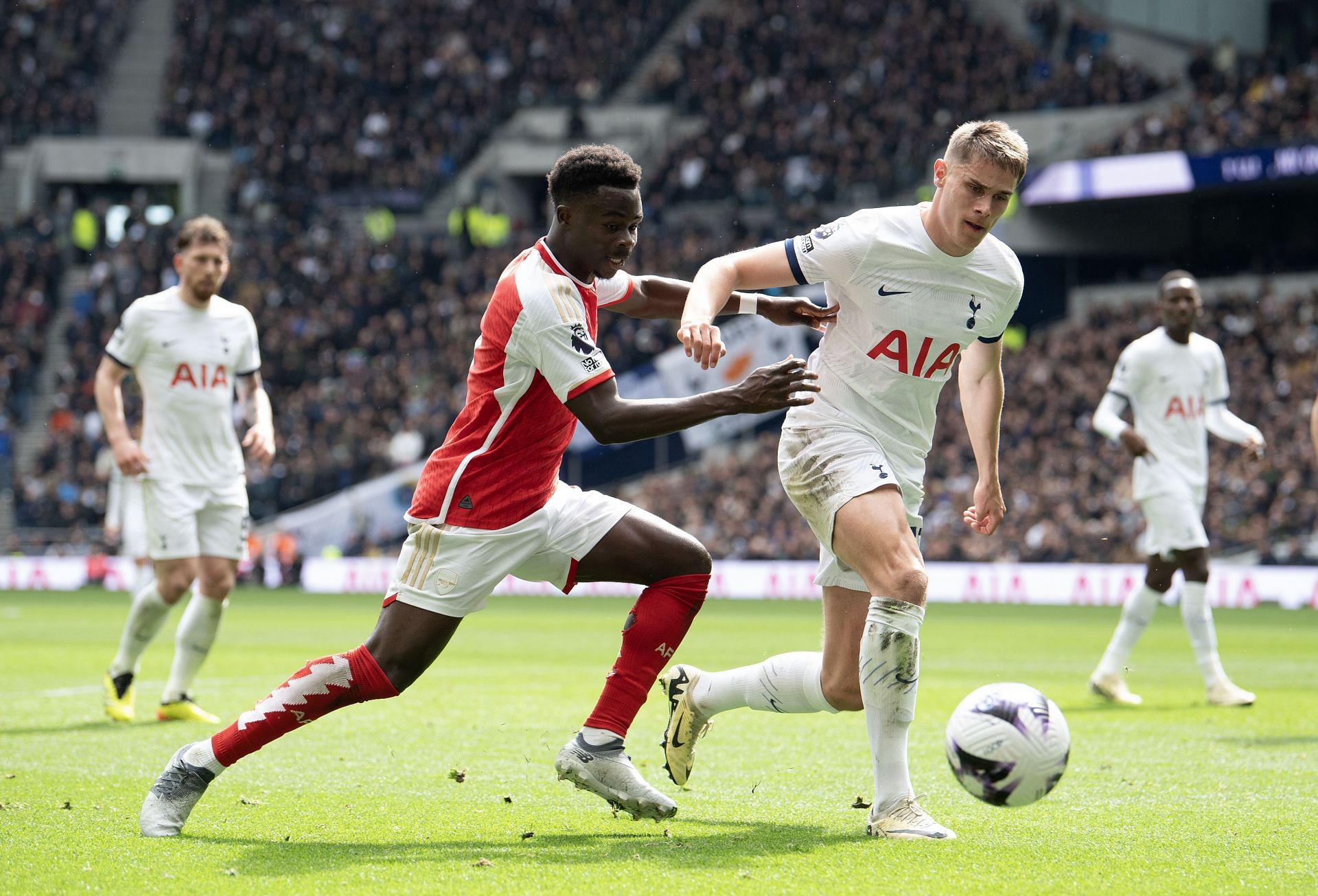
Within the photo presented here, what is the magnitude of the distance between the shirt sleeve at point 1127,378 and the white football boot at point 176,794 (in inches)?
288

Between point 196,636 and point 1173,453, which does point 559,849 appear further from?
point 1173,453

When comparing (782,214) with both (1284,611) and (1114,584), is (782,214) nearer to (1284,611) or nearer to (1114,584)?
(1114,584)

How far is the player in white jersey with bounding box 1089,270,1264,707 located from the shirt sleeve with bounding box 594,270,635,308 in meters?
5.23

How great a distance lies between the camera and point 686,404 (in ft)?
16.1

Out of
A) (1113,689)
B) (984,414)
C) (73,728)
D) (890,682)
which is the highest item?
(984,414)

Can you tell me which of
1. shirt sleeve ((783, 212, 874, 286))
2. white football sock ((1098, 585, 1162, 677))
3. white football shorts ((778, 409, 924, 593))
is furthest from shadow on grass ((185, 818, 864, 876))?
white football sock ((1098, 585, 1162, 677))

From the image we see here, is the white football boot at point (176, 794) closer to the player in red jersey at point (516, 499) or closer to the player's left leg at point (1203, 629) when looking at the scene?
the player in red jersey at point (516, 499)

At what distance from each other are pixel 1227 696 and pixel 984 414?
200 inches

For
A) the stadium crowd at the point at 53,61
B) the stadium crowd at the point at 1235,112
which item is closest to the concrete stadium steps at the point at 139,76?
the stadium crowd at the point at 53,61

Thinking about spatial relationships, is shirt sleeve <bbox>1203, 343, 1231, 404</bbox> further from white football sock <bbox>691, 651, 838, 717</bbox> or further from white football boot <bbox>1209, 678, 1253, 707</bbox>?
white football sock <bbox>691, 651, 838, 717</bbox>

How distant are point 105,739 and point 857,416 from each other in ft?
14.9

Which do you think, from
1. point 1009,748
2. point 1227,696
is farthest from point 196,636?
point 1227,696

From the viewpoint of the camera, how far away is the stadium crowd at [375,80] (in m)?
39.2

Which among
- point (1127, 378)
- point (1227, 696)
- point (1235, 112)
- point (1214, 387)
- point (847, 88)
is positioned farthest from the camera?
point (847, 88)
